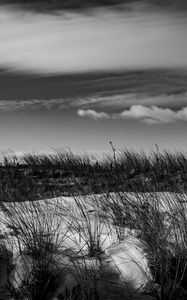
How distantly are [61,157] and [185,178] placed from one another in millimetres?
5492

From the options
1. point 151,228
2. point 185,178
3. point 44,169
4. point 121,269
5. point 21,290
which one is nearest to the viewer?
point 21,290

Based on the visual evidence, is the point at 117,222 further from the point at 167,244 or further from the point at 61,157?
the point at 61,157

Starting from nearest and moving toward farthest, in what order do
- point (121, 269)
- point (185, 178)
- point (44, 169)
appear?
point (121, 269), point (185, 178), point (44, 169)

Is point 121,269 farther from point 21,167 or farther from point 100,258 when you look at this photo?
point 21,167

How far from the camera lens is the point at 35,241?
12.2ft

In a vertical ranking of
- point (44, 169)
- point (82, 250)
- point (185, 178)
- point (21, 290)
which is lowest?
point (21, 290)

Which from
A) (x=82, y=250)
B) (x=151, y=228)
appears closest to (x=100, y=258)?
(x=82, y=250)

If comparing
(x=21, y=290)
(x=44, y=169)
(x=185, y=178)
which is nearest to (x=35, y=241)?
(x=21, y=290)

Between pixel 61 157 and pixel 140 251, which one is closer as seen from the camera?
pixel 140 251

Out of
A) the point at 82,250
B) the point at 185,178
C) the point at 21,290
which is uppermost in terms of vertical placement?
the point at 185,178

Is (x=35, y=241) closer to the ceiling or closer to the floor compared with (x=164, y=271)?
closer to the ceiling

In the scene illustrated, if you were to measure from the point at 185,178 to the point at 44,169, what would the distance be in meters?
5.11

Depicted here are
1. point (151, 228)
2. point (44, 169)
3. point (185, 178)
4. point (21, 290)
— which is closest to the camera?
point (21, 290)

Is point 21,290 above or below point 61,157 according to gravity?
below
